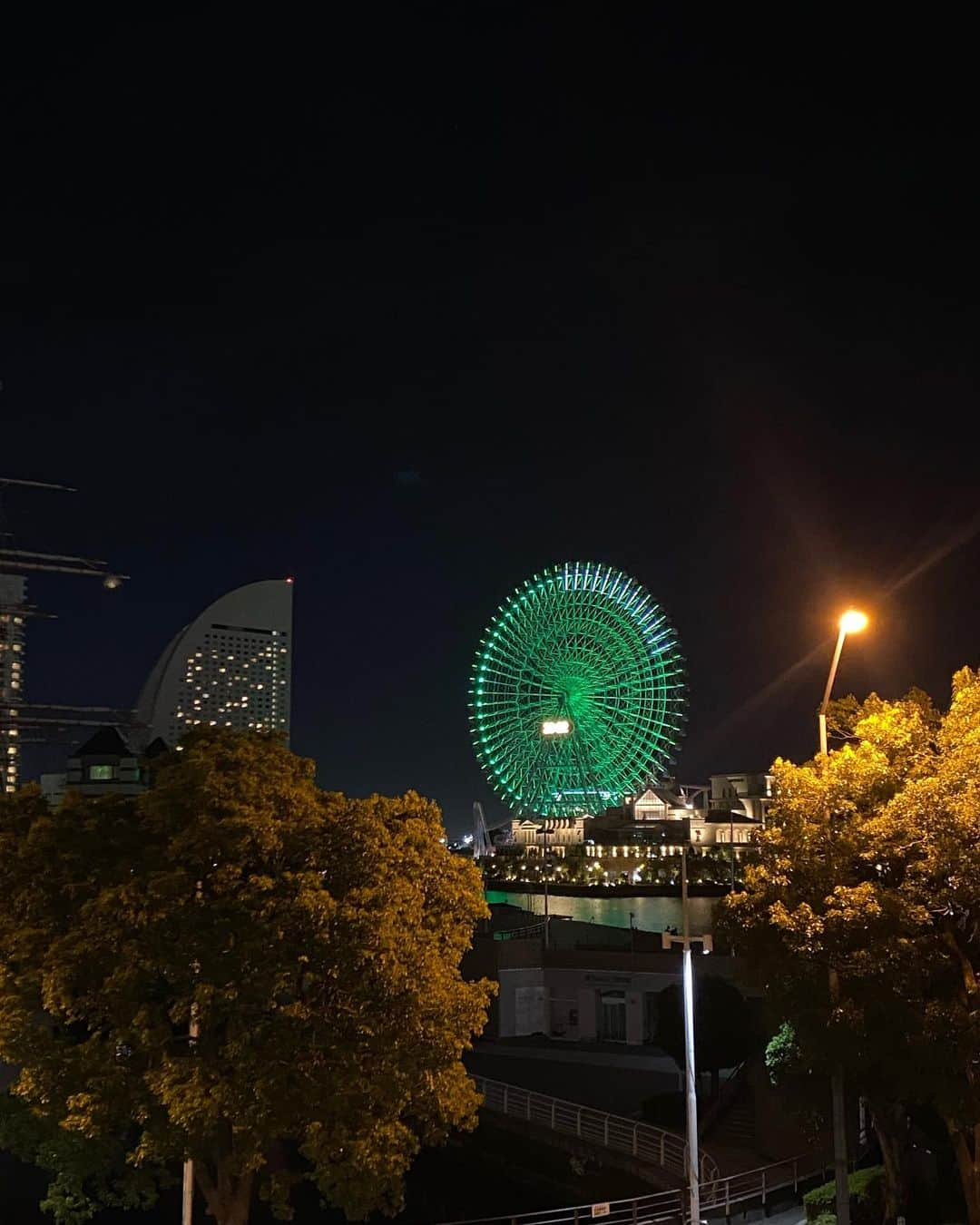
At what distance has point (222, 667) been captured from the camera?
190500 mm

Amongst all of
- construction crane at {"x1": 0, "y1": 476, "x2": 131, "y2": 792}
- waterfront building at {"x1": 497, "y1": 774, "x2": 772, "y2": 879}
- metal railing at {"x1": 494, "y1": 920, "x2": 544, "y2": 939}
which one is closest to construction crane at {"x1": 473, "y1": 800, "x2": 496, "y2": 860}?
waterfront building at {"x1": 497, "y1": 774, "x2": 772, "y2": 879}

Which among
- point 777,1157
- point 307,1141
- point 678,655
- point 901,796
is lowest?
point 777,1157

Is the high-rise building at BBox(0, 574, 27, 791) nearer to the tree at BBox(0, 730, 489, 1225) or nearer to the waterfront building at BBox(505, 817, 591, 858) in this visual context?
the waterfront building at BBox(505, 817, 591, 858)

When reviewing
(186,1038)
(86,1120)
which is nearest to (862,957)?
(186,1038)

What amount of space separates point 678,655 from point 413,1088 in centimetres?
5426

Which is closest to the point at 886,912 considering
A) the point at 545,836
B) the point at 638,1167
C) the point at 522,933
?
the point at 638,1167

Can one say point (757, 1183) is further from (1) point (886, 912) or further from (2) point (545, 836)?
(2) point (545, 836)

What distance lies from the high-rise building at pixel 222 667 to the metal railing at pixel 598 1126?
150144 millimetres

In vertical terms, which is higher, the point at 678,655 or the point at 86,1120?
the point at 678,655

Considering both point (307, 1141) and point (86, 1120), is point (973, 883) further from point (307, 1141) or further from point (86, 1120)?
point (86, 1120)

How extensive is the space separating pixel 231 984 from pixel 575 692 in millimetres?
55882

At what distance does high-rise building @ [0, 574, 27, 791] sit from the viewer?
379ft

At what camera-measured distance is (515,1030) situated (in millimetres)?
33875

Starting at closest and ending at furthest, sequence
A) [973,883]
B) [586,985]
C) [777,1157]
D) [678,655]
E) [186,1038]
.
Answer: [973,883] → [186,1038] → [777,1157] → [586,985] → [678,655]
